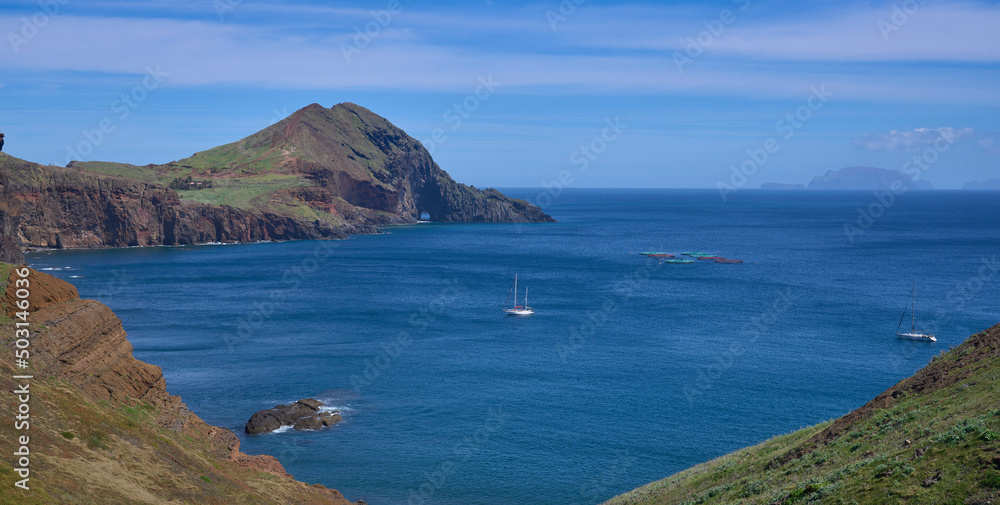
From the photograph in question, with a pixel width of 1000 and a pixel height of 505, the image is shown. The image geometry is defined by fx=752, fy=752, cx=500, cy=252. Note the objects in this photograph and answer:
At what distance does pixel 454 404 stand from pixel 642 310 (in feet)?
160

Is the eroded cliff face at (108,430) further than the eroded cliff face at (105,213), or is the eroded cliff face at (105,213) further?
the eroded cliff face at (105,213)

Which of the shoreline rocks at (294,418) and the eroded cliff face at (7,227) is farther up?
the eroded cliff face at (7,227)

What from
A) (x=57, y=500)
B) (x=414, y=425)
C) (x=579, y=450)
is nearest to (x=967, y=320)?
(x=579, y=450)

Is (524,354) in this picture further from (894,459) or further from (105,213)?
(105,213)

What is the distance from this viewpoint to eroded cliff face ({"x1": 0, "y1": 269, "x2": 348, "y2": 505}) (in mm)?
29109

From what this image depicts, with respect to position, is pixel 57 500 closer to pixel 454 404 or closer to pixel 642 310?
pixel 454 404

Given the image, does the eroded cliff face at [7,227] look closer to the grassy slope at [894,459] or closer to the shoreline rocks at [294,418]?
the shoreline rocks at [294,418]

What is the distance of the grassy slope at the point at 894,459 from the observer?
20500 millimetres

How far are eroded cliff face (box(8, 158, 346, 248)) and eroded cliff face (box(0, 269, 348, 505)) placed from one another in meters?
131

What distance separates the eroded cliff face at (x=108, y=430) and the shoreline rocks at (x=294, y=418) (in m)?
7.46

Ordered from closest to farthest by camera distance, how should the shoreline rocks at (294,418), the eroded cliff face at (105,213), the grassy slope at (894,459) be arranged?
the grassy slope at (894,459), the shoreline rocks at (294,418), the eroded cliff face at (105,213)

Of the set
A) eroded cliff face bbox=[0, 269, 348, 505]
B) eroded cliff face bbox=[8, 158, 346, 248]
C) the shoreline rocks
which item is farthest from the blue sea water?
eroded cliff face bbox=[8, 158, 346, 248]

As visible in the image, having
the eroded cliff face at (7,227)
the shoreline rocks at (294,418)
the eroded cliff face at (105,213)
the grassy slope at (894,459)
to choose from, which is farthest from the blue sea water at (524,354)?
the grassy slope at (894,459)

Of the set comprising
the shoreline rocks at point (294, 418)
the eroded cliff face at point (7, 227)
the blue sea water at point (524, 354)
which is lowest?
the shoreline rocks at point (294, 418)
